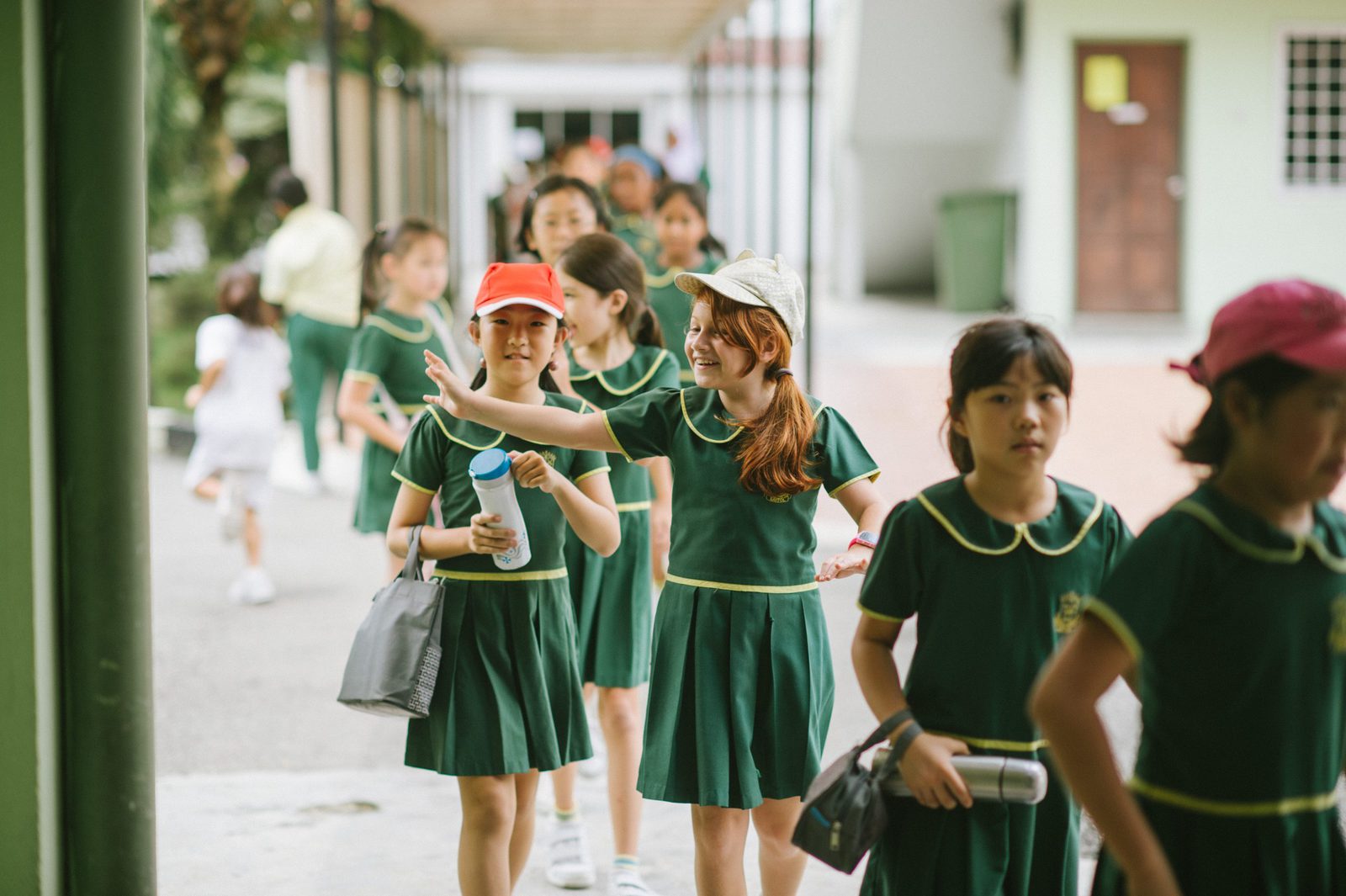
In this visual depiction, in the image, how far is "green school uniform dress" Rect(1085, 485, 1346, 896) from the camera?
221 centimetres

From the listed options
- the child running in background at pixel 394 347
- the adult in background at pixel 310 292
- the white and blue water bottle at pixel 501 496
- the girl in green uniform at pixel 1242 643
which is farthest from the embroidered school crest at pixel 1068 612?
the adult in background at pixel 310 292

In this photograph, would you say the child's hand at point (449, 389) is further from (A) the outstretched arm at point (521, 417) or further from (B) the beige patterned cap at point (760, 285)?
(B) the beige patterned cap at point (760, 285)

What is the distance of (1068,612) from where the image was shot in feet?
9.05

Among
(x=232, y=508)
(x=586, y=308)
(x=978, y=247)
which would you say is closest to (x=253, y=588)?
(x=232, y=508)

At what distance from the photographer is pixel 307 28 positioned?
2181 cm

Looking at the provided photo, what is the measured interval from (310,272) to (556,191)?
6.12 m

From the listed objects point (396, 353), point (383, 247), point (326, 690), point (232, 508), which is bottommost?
point (326, 690)

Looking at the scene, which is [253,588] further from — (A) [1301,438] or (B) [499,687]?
(A) [1301,438]

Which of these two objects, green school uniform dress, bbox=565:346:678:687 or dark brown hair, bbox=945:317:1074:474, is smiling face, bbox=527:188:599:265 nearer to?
green school uniform dress, bbox=565:346:678:687

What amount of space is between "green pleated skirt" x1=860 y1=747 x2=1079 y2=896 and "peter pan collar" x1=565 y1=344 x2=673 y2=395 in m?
2.24

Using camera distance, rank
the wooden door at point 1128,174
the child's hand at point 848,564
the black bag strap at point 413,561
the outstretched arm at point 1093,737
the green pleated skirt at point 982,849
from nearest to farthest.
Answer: the outstretched arm at point 1093,737 → the green pleated skirt at point 982,849 → the child's hand at point 848,564 → the black bag strap at point 413,561 → the wooden door at point 1128,174

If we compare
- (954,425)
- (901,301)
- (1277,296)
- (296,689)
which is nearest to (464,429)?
(954,425)

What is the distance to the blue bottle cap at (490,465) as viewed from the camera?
3264mm

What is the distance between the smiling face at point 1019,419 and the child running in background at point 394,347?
3305 millimetres
